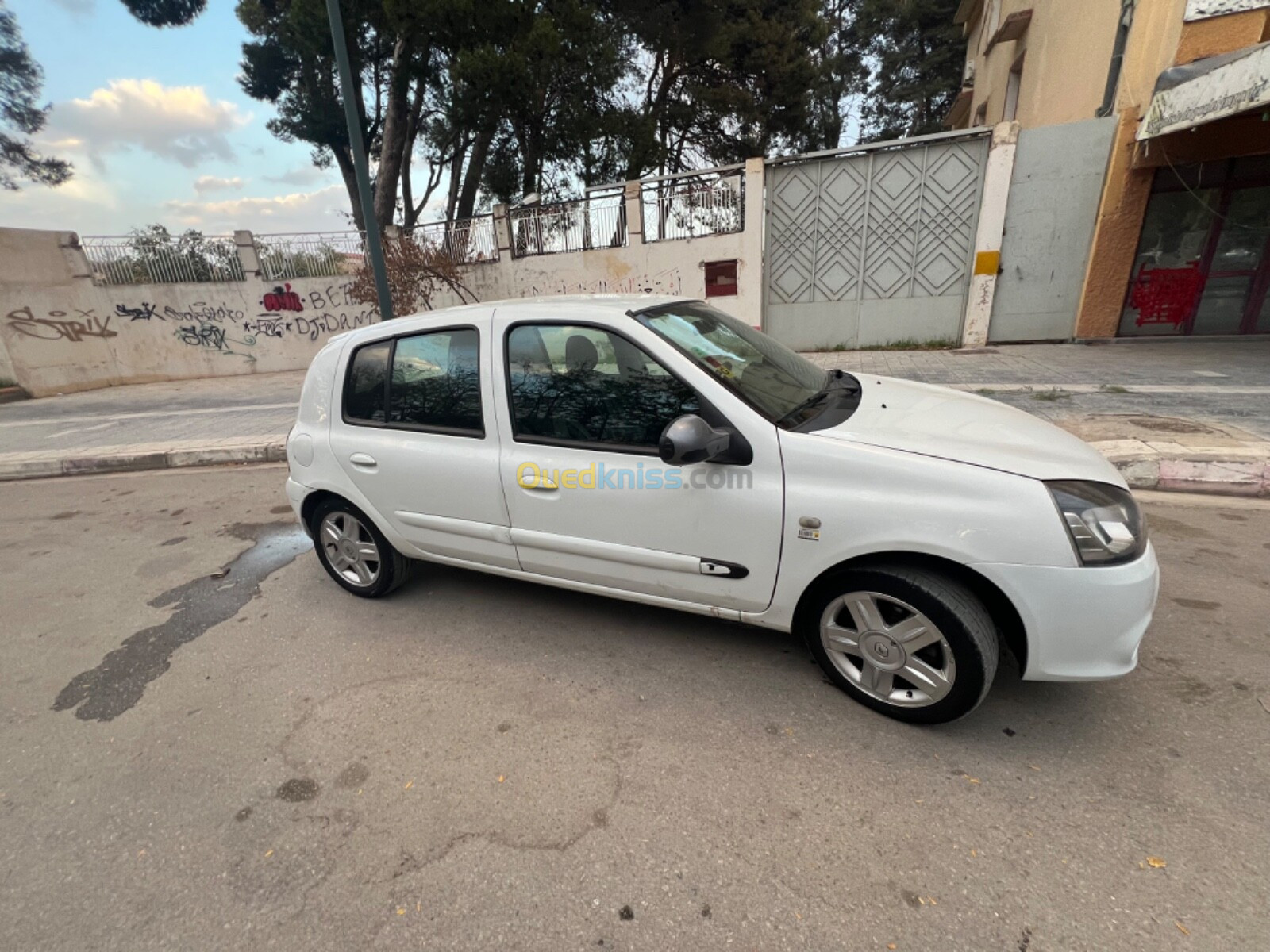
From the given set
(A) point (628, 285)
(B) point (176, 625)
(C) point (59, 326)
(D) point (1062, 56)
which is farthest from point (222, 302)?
(D) point (1062, 56)

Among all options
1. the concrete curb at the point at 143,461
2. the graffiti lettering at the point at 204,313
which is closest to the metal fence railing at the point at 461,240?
the graffiti lettering at the point at 204,313

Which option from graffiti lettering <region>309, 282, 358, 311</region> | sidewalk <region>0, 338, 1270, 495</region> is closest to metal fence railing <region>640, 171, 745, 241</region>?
sidewalk <region>0, 338, 1270, 495</region>

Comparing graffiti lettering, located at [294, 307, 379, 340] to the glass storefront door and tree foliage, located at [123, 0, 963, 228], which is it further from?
the glass storefront door

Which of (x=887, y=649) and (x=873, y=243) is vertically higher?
(x=873, y=243)

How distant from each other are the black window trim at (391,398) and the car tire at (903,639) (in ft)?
5.55

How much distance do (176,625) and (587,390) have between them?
2.76 meters

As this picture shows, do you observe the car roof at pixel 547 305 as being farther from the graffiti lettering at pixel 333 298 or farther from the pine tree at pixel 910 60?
the pine tree at pixel 910 60

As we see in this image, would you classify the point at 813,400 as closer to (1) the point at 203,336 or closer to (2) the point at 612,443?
(2) the point at 612,443

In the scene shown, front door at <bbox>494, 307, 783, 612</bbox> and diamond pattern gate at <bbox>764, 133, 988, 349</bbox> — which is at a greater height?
diamond pattern gate at <bbox>764, 133, 988, 349</bbox>

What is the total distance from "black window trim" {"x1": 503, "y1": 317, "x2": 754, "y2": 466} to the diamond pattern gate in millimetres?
9652

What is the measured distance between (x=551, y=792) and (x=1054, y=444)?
2.29 m

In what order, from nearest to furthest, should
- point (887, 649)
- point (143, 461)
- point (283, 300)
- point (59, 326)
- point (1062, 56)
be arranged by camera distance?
point (887, 649) → point (143, 461) → point (1062, 56) → point (59, 326) → point (283, 300)

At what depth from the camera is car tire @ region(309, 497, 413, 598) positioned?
129 inches

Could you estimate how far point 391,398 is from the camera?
304 centimetres
